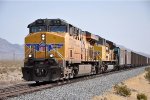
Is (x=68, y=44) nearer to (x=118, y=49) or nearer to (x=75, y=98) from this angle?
(x=75, y=98)

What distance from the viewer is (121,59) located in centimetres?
5156

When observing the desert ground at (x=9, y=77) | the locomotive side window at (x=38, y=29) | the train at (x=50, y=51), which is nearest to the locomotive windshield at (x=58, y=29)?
the train at (x=50, y=51)

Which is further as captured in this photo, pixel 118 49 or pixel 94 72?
pixel 118 49

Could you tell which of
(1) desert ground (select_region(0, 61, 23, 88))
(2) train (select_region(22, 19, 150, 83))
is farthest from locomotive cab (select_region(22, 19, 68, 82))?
(1) desert ground (select_region(0, 61, 23, 88))

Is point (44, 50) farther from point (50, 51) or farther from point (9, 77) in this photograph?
point (9, 77)

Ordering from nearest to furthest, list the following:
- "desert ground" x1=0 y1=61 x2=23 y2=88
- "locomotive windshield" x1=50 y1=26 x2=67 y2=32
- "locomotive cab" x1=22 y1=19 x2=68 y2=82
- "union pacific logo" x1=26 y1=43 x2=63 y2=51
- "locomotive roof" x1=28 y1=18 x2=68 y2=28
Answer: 1. "locomotive cab" x1=22 y1=19 x2=68 y2=82
2. "union pacific logo" x1=26 y1=43 x2=63 y2=51
3. "locomotive roof" x1=28 y1=18 x2=68 y2=28
4. "locomotive windshield" x1=50 y1=26 x2=67 y2=32
5. "desert ground" x1=0 y1=61 x2=23 y2=88

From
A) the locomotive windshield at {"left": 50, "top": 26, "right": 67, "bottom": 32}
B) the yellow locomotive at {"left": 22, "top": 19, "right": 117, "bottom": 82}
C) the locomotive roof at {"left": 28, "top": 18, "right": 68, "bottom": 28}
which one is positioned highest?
the locomotive roof at {"left": 28, "top": 18, "right": 68, "bottom": 28}

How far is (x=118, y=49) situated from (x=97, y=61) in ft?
53.8

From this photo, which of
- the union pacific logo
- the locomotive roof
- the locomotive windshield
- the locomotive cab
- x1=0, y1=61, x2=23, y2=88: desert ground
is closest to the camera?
the locomotive cab

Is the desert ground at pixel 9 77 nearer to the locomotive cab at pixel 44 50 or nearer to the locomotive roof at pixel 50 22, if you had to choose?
the locomotive cab at pixel 44 50

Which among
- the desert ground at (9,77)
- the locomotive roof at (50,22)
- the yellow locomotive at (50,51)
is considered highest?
the locomotive roof at (50,22)

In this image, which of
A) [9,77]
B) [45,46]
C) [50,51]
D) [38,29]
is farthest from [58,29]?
[9,77]

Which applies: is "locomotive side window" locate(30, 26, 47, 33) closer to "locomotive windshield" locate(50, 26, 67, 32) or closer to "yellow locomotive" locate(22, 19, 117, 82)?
"yellow locomotive" locate(22, 19, 117, 82)

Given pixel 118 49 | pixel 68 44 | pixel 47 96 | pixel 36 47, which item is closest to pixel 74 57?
pixel 68 44
